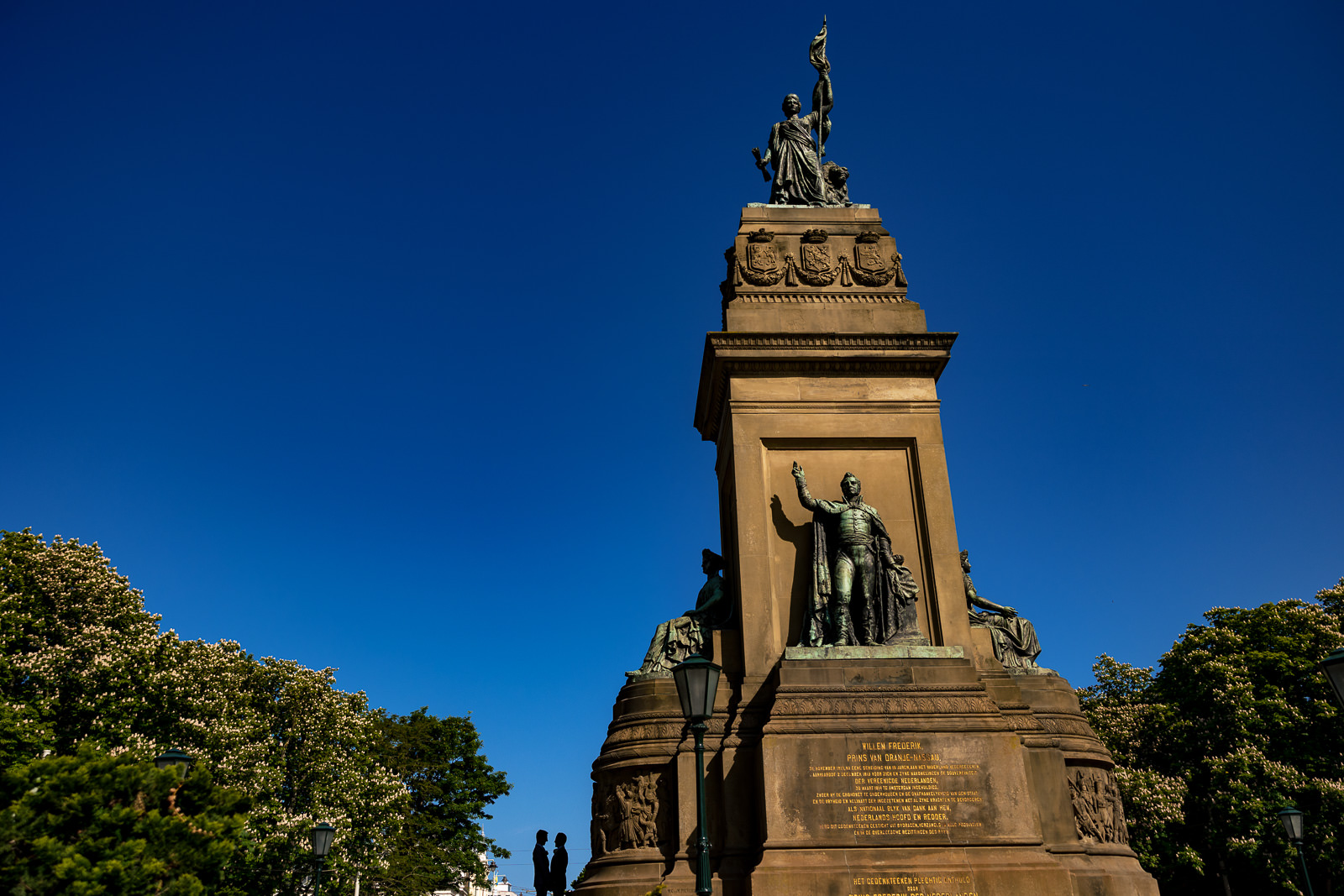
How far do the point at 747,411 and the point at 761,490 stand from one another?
152 cm

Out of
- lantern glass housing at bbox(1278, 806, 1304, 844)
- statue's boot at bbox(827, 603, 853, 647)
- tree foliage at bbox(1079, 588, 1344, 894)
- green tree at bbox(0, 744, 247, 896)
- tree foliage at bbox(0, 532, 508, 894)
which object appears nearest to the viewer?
green tree at bbox(0, 744, 247, 896)

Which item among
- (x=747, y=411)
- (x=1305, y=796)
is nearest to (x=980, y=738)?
(x=747, y=411)

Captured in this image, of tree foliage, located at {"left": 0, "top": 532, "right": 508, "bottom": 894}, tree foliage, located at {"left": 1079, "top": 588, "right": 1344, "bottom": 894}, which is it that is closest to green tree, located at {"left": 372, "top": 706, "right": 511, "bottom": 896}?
tree foliage, located at {"left": 0, "top": 532, "right": 508, "bottom": 894}

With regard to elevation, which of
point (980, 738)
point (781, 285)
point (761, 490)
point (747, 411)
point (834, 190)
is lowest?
point (980, 738)

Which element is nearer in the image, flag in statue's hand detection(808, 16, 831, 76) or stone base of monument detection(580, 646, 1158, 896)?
stone base of monument detection(580, 646, 1158, 896)

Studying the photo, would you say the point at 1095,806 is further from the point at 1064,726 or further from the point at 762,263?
the point at 762,263

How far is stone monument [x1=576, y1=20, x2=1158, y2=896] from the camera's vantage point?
43.0 feet

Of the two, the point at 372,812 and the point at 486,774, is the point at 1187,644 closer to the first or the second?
the point at 372,812

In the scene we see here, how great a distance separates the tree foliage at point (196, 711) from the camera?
26906 mm

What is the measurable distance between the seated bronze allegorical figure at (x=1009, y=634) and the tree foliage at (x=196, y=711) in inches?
700

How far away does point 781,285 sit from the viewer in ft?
60.8

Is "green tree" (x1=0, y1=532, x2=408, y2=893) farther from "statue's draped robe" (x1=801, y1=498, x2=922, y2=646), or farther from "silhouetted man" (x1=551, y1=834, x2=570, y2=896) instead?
"statue's draped robe" (x1=801, y1=498, x2=922, y2=646)

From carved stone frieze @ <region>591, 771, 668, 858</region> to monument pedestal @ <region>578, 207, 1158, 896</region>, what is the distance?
3 cm

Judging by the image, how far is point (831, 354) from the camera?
1734cm
